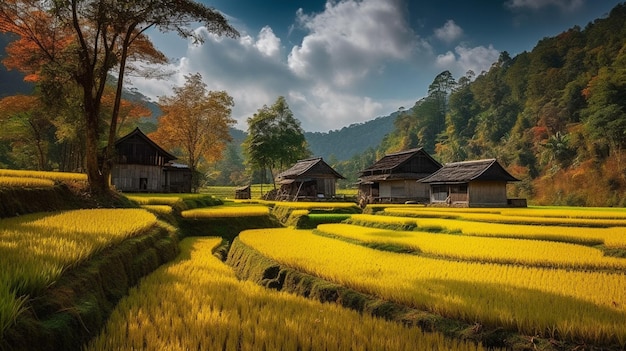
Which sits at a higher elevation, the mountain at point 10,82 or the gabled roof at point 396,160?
the mountain at point 10,82

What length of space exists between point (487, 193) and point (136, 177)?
101 feet

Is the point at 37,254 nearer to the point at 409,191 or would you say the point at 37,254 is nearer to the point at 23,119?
the point at 23,119

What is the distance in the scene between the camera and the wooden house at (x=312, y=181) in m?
35.6

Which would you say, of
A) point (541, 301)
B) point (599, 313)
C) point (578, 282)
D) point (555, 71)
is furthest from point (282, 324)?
point (555, 71)

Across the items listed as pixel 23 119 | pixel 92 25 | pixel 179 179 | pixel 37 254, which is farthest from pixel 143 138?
pixel 37 254

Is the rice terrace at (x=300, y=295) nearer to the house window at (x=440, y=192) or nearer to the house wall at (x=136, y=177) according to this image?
the house wall at (x=136, y=177)

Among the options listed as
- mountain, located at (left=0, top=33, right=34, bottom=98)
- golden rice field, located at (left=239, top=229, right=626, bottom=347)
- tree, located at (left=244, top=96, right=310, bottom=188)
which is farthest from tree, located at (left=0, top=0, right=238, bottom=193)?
mountain, located at (left=0, top=33, right=34, bottom=98)

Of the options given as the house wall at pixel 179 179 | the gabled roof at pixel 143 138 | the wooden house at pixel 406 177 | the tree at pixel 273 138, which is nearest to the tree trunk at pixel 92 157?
the gabled roof at pixel 143 138

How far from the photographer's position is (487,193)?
2836 cm

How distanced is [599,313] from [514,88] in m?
75.0

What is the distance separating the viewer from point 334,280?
612 centimetres

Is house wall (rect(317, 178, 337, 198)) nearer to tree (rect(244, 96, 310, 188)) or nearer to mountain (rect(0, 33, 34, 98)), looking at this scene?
tree (rect(244, 96, 310, 188))

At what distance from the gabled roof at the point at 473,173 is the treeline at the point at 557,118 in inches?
605

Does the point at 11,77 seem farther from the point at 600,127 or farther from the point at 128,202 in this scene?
the point at 600,127
